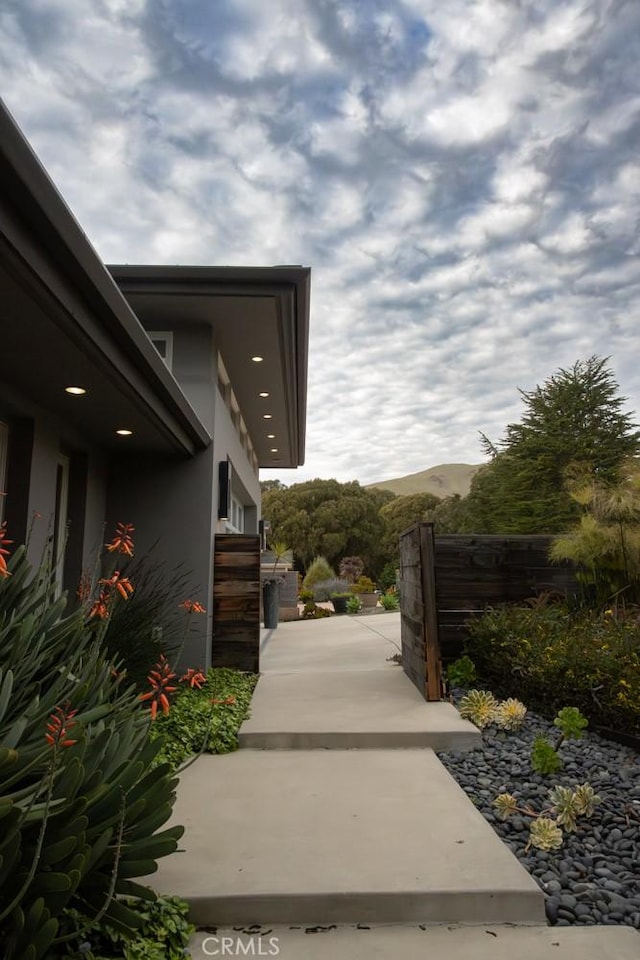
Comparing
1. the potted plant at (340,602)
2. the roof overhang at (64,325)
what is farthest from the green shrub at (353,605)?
the roof overhang at (64,325)

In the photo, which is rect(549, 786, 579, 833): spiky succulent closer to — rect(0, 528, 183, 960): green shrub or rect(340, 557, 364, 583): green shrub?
rect(0, 528, 183, 960): green shrub

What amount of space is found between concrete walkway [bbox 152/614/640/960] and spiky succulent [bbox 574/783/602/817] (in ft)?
1.53

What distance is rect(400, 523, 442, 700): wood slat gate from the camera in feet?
16.1

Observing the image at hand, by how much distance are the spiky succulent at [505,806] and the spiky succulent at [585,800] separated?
1.01 ft

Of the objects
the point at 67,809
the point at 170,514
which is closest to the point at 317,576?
the point at 170,514

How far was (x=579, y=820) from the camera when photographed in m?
2.82

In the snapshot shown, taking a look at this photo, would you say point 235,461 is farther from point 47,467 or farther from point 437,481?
point 437,481

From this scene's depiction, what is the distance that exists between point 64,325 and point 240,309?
3504 millimetres

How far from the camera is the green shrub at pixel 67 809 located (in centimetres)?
150

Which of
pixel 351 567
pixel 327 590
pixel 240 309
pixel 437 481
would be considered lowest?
pixel 327 590

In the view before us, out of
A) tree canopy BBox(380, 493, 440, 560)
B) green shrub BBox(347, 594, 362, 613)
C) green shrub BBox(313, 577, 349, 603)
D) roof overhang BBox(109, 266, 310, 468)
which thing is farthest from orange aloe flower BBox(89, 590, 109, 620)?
tree canopy BBox(380, 493, 440, 560)

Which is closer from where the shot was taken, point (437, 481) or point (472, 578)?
point (472, 578)

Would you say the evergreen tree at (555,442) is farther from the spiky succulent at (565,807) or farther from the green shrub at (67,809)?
the green shrub at (67,809)

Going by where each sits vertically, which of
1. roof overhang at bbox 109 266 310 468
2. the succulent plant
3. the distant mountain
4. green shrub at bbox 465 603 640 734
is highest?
the distant mountain
